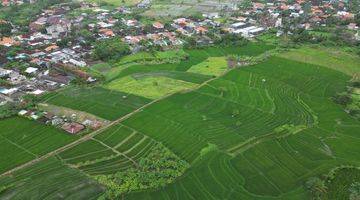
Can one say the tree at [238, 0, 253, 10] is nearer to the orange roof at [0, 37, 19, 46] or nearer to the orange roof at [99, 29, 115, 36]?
the orange roof at [99, 29, 115, 36]

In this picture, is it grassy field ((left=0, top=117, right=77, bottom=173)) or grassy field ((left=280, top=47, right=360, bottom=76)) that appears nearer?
grassy field ((left=0, top=117, right=77, bottom=173))

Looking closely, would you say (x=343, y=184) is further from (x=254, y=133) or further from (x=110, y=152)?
(x=110, y=152)

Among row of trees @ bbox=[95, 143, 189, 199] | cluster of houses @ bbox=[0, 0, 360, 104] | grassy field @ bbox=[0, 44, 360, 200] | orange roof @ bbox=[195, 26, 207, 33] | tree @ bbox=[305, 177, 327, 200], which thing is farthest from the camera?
orange roof @ bbox=[195, 26, 207, 33]

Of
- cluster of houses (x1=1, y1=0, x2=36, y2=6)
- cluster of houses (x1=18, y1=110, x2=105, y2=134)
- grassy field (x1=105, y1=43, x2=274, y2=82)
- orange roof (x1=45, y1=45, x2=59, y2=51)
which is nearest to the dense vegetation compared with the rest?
cluster of houses (x1=1, y1=0, x2=36, y2=6)

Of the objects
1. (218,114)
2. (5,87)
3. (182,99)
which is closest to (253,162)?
(218,114)

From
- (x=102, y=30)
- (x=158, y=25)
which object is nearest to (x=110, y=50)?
(x=102, y=30)

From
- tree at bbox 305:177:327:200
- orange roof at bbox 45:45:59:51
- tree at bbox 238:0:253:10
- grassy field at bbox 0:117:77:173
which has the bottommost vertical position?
tree at bbox 238:0:253:10

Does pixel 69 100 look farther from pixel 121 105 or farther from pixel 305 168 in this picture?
pixel 305 168

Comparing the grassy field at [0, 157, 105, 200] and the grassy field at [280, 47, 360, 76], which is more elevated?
the grassy field at [0, 157, 105, 200]
